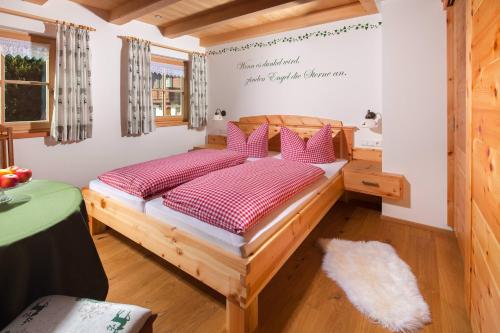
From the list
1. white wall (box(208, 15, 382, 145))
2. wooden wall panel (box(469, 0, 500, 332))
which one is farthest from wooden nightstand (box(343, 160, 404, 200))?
wooden wall panel (box(469, 0, 500, 332))

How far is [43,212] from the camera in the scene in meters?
1.26

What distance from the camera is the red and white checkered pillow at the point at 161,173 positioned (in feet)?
6.87

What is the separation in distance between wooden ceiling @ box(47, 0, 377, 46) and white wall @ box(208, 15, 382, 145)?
136mm

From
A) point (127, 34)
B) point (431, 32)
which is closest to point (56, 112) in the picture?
point (127, 34)

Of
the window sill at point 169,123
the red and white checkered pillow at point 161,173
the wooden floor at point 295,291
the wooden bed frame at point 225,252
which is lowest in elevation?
the wooden floor at point 295,291

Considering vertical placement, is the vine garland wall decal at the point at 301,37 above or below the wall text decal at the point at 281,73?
above

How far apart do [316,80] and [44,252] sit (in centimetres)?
326

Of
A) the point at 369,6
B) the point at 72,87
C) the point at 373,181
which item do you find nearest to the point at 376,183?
the point at 373,181

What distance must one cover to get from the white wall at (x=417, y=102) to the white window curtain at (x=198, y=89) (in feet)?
8.74

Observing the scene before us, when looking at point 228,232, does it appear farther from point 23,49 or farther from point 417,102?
point 23,49

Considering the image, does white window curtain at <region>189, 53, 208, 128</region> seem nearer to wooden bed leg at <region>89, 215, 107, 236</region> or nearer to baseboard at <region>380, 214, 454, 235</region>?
wooden bed leg at <region>89, 215, 107, 236</region>

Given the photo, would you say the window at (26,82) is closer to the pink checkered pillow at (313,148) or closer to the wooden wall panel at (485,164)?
the pink checkered pillow at (313,148)

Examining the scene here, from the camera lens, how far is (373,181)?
9.07 ft

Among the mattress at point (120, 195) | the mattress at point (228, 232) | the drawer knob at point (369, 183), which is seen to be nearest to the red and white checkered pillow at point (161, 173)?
the mattress at point (120, 195)
